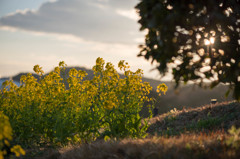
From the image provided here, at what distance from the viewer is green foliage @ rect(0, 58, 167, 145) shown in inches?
→ 294

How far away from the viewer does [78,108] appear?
7828 mm

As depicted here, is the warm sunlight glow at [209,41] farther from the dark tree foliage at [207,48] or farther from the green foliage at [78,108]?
the green foliage at [78,108]

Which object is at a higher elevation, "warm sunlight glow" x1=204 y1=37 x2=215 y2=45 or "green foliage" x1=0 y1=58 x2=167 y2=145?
"warm sunlight glow" x1=204 y1=37 x2=215 y2=45

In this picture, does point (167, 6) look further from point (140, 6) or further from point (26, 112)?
point (26, 112)

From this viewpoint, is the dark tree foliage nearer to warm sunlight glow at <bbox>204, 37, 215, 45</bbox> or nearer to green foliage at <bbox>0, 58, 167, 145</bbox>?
warm sunlight glow at <bbox>204, 37, 215, 45</bbox>

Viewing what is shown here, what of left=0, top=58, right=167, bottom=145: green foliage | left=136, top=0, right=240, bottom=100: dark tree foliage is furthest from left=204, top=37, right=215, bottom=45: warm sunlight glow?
left=0, top=58, right=167, bottom=145: green foliage

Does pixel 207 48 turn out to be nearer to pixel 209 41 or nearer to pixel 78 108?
pixel 209 41

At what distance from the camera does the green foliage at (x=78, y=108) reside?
746 cm

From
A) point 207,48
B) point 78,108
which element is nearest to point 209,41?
point 207,48

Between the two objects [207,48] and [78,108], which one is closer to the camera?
[207,48]

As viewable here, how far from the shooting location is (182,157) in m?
4.61

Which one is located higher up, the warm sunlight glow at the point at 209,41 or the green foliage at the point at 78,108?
the warm sunlight glow at the point at 209,41

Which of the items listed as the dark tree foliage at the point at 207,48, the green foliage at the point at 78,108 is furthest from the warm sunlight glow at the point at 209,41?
the green foliage at the point at 78,108

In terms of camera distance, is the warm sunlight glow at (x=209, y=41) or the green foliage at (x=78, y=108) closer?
the warm sunlight glow at (x=209, y=41)
